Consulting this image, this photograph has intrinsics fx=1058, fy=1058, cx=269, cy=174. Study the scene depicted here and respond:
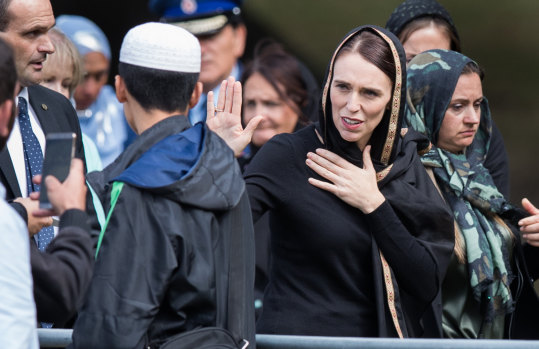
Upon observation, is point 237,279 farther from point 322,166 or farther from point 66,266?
point 322,166

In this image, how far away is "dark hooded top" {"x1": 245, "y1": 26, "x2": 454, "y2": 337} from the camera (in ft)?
11.8

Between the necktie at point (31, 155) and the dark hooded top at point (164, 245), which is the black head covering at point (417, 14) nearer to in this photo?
the necktie at point (31, 155)

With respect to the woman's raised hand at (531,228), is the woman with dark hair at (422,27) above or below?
above

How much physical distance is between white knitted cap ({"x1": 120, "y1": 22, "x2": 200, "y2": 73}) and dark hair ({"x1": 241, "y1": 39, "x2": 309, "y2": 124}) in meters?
2.65

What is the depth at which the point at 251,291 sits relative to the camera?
3.05 metres

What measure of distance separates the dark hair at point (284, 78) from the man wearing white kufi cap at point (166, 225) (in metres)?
2.58

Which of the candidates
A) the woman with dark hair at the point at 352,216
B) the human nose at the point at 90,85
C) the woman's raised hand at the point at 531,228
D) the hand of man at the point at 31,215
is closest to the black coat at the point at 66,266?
the hand of man at the point at 31,215

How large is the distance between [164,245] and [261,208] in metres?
0.88

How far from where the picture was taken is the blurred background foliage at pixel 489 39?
6.91 metres

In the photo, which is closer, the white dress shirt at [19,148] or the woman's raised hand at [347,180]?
the woman's raised hand at [347,180]

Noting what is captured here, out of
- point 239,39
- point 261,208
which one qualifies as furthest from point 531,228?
point 239,39

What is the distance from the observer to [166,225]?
9.24ft

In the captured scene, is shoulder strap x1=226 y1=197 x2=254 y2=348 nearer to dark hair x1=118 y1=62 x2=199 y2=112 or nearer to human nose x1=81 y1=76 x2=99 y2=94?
dark hair x1=118 y1=62 x2=199 y2=112

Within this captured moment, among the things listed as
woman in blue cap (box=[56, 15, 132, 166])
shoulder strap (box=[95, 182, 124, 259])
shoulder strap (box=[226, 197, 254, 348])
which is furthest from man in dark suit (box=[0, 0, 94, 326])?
woman in blue cap (box=[56, 15, 132, 166])
